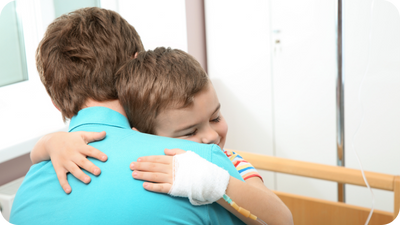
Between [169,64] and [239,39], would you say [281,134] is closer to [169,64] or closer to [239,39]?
[239,39]

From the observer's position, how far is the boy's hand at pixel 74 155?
610 mm

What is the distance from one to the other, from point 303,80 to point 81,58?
1.65 metres

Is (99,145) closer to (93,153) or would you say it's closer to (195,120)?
(93,153)

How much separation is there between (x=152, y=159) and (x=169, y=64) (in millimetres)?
241

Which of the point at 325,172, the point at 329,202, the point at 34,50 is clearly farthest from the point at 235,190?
the point at 34,50

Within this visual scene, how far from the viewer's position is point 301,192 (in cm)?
239

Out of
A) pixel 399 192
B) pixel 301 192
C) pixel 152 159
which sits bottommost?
pixel 301 192

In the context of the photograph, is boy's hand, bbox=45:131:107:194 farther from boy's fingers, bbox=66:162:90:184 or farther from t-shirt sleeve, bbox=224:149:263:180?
t-shirt sleeve, bbox=224:149:263:180

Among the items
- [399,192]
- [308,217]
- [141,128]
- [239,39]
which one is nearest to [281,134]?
[239,39]

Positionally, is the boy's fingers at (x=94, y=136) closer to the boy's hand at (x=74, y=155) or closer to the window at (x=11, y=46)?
the boy's hand at (x=74, y=155)

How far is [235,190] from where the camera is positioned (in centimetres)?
64

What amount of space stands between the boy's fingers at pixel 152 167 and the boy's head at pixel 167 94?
0.19 meters

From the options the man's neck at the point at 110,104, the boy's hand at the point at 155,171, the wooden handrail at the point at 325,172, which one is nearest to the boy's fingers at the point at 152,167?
the boy's hand at the point at 155,171

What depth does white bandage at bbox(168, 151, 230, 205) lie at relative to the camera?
1.91 ft
